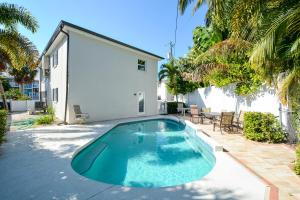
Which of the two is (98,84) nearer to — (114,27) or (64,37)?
(64,37)

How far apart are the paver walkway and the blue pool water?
3.99 ft

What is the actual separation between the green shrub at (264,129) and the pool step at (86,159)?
762 centimetres

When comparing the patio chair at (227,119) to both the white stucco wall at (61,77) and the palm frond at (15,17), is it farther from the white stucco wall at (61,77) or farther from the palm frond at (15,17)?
the palm frond at (15,17)

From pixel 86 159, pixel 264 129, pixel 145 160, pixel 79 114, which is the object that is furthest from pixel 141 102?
pixel 264 129

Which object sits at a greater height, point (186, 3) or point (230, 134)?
point (186, 3)

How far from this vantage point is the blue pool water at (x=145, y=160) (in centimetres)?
687

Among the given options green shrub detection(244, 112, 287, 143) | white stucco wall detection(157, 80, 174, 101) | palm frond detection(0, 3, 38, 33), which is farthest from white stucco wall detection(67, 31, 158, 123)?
white stucco wall detection(157, 80, 174, 101)

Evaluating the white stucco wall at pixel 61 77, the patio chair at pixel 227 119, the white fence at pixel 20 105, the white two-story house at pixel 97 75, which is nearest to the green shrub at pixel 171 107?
the white two-story house at pixel 97 75

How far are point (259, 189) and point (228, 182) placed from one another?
718 mm

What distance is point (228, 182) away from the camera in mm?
5203

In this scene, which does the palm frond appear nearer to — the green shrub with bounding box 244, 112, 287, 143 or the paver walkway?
the paver walkway

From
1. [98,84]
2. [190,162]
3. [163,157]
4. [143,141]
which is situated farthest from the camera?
[98,84]

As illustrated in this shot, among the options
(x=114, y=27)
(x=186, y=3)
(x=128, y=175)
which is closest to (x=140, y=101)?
(x=114, y=27)

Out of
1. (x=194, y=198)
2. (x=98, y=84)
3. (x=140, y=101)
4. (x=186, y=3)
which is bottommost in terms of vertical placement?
(x=194, y=198)
